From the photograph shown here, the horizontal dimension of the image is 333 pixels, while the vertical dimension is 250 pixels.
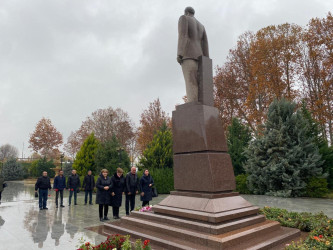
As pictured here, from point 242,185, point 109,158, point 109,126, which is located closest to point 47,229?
point 242,185

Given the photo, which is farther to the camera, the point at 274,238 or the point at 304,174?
the point at 304,174

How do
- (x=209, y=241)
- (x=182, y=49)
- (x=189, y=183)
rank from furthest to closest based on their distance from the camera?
1. (x=182, y=49)
2. (x=189, y=183)
3. (x=209, y=241)

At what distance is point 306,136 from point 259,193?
14.1 ft

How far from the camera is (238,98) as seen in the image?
23.9m

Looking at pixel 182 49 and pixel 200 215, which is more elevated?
pixel 182 49

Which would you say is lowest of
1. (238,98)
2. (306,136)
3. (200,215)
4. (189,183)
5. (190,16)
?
(200,215)

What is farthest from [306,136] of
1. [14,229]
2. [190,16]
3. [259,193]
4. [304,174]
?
[14,229]

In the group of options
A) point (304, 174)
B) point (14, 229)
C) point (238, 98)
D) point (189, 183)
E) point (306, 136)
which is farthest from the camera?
point (238, 98)

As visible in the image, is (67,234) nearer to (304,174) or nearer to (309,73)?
(304,174)

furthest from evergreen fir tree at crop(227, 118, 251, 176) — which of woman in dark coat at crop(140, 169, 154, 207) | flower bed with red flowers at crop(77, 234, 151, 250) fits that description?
flower bed with red flowers at crop(77, 234, 151, 250)

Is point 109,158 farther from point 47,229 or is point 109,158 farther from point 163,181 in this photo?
point 47,229

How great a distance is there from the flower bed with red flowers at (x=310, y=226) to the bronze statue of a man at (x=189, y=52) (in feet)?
12.3

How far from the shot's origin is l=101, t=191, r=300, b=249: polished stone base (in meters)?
4.61

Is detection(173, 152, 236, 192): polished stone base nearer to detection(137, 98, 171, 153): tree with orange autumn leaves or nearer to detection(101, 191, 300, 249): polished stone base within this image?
detection(101, 191, 300, 249): polished stone base
